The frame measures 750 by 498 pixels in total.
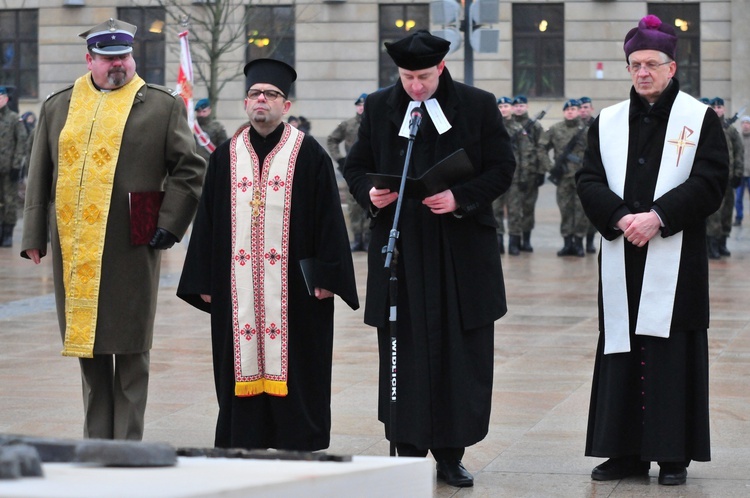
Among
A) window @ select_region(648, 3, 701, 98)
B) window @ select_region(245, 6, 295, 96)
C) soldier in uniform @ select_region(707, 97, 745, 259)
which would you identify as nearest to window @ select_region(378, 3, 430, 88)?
window @ select_region(245, 6, 295, 96)

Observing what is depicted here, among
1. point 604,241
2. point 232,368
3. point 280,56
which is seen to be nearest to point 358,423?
point 232,368

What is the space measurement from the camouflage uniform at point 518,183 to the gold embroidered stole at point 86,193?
12373 millimetres

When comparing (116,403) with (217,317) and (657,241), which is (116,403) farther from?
(657,241)

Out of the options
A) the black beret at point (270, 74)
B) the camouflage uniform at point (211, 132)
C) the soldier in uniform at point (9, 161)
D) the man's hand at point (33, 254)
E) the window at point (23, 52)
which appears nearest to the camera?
the black beret at point (270, 74)

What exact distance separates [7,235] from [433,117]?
14511mm

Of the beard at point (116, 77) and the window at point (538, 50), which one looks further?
the window at point (538, 50)

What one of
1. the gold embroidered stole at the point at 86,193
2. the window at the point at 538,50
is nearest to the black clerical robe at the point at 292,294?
the gold embroidered stole at the point at 86,193

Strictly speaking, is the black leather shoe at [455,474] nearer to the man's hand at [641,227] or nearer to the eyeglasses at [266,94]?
the man's hand at [641,227]

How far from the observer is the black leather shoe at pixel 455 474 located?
19.0 feet

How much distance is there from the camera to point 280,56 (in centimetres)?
3338

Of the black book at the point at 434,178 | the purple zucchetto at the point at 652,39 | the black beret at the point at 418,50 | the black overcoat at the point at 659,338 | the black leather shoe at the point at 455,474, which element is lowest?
the black leather shoe at the point at 455,474

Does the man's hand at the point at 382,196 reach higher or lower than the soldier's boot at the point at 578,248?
higher

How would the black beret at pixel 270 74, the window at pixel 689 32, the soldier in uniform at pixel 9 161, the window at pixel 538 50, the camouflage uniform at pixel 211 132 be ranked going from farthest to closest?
the window at pixel 538 50
the window at pixel 689 32
the soldier in uniform at pixel 9 161
the camouflage uniform at pixel 211 132
the black beret at pixel 270 74

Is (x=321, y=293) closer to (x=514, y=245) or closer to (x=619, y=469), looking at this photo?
(x=619, y=469)
